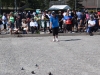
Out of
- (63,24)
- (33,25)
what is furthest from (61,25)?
(33,25)

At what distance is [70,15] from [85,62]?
1349 centimetres

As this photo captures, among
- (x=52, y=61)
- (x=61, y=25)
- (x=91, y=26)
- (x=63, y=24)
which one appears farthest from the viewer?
(x=61, y=25)

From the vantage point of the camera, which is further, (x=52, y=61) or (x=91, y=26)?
(x=91, y=26)

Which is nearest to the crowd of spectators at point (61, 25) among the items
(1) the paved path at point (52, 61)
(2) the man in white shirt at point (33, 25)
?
(2) the man in white shirt at point (33, 25)

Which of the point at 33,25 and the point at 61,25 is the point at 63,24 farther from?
the point at 33,25

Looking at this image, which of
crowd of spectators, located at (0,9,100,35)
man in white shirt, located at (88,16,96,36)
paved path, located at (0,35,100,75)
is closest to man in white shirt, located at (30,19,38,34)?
crowd of spectators, located at (0,9,100,35)

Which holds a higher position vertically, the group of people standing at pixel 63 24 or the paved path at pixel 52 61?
the group of people standing at pixel 63 24

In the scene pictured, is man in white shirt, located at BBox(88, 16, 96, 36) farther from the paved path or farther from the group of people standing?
the paved path

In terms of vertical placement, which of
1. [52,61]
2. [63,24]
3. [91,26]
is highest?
[63,24]

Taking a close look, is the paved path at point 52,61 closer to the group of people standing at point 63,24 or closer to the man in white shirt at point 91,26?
the man in white shirt at point 91,26

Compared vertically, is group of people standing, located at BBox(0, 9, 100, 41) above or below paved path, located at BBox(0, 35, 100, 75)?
above

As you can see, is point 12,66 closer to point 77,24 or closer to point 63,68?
point 63,68

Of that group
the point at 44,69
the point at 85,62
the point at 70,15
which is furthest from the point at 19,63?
the point at 70,15

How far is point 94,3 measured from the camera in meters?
113
